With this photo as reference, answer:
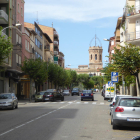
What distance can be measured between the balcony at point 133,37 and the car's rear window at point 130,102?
21756 mm

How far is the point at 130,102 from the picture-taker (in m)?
12.2

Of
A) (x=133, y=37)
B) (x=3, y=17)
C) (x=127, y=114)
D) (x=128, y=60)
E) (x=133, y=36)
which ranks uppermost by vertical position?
(x=3, y=17)

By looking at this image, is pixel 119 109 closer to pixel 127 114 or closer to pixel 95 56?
pixel 127 114

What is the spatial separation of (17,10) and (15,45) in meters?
6.93

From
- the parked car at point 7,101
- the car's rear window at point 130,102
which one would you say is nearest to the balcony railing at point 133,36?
the parked car at point 7,101

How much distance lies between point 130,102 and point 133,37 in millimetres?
23240

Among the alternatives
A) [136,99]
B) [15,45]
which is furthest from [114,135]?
[15,45]

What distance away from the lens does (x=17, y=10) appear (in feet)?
146

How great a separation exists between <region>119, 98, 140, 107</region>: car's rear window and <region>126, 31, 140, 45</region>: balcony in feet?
71.4

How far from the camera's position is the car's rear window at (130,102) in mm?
12116

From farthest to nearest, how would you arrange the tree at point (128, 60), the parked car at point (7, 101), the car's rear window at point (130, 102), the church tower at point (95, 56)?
the church tower at point (95, 56), the parked car at point (7, 101), the tree at point (128, 60), the car's rear window at point (130, 102)

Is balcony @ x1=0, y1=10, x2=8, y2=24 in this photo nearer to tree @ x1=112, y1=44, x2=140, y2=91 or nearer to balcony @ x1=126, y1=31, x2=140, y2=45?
balcony @ x1=126, y1=31, x2=140, y2=45

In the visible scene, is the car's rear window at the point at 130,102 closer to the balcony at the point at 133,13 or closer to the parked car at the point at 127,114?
the parked car at the point at 127,114

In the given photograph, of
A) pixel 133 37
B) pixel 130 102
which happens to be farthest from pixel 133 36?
pixel 130 102
